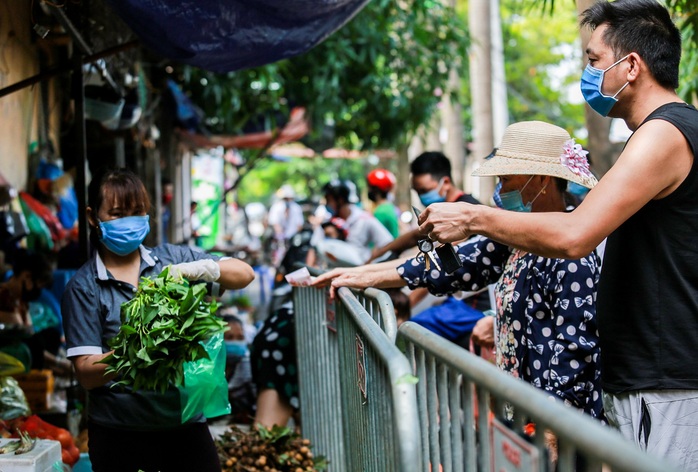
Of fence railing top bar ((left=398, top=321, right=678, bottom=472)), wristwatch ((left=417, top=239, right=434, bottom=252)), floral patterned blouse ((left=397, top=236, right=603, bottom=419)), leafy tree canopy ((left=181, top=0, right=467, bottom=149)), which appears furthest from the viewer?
leafy tree canopy ((left=181, top=0, right=467, bottom=149))

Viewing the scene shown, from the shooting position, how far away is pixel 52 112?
9.24m

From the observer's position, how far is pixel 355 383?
354cm

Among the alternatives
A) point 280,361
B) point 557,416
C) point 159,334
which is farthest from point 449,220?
point 280,361

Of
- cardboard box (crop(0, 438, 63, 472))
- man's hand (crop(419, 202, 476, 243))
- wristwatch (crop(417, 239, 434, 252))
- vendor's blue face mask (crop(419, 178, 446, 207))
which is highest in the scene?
man's hand (crop(419, 202, 476, 243))

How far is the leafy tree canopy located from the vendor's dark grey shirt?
815 centimetres

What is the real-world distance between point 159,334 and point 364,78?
11075 mm

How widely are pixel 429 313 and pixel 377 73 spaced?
322 inches

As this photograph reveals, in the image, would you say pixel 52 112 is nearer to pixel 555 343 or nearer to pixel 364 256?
pixel 364 256

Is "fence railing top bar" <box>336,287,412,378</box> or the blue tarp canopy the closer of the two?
"fence railing top bar" <box>336,287,412,378</box>

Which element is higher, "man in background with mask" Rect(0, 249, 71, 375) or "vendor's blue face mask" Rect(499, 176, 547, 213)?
"vendor's blue face mask" Rect(499, 176, 547, 213)

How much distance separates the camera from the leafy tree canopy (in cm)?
1253

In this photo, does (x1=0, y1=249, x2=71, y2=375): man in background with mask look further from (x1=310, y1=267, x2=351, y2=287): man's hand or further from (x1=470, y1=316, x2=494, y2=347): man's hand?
Result: (x1=470, y1=316, x2=494, y2=347): man's hand

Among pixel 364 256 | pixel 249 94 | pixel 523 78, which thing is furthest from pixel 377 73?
pixel 523 78

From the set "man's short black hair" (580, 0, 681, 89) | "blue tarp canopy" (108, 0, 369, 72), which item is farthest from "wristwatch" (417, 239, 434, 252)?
"blue tarp canopy" (108, 0, 369, 72)
